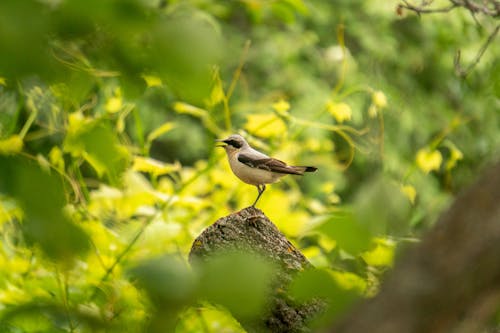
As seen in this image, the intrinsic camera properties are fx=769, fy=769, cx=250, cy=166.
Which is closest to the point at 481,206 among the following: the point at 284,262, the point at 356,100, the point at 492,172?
the point at 492,172

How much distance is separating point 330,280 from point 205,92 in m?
0.22

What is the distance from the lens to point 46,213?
1.58ft

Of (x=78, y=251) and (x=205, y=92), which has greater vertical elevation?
(x=205, y=92)

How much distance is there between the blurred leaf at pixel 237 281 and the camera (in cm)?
48

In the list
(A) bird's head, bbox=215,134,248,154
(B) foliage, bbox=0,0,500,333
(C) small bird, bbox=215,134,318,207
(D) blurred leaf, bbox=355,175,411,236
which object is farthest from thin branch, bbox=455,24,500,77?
(D) blurred leaf, bbox=355,175,411,236

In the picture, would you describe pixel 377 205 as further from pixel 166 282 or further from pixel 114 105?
pixel 114 105

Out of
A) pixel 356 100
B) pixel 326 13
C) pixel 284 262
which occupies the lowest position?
pixel 356 100

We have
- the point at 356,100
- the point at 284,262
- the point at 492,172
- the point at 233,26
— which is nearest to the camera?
the point at 492,172

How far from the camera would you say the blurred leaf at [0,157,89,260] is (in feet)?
1.58

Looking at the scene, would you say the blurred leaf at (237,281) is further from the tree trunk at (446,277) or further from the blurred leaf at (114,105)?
the blurred leaf at (114,105)

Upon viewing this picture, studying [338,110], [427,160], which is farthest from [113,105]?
[427,160]

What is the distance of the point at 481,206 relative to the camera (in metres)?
0.56

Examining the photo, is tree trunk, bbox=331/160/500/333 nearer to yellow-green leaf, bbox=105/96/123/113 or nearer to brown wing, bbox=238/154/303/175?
brown wing, bbox=238/154/303/175

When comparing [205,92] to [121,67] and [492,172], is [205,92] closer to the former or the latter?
[121,67]
